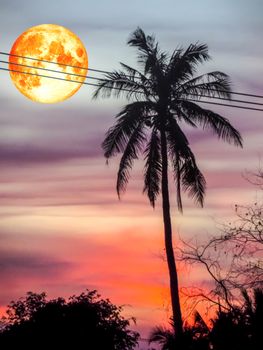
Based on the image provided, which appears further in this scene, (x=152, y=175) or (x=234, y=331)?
(x=152, y=175)

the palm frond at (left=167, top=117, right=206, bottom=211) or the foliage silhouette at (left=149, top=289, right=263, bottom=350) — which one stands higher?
the palm frond at (left=167, top=117, right=206, bottom=211)

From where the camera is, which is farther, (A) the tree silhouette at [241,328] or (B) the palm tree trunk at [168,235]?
(B) the palm tree trunk at [168,235]

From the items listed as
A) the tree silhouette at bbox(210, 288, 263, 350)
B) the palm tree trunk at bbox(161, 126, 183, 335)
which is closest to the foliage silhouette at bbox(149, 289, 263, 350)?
the tree silhouette at bbox(210, 288, 263, 350)

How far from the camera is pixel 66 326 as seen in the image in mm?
31078

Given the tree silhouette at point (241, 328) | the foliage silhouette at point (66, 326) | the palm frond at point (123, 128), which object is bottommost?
the tree silhouette at point (241, 328)

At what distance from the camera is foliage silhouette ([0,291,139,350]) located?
101 ft

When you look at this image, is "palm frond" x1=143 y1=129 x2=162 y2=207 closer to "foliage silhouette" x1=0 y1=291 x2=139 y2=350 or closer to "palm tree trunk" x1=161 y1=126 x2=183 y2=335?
"palm tree trunk" x1=161 y1=126 x2=183 y2=335

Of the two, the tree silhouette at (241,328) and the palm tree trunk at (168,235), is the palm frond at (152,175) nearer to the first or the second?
the palm tree trunk at (168,235)

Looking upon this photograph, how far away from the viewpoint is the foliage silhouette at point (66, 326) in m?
30.7

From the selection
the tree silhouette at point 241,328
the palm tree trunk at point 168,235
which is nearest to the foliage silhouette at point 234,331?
the tree silhouette at point 241,328

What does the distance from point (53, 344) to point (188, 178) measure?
10606 mm

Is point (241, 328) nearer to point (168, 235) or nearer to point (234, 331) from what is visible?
point (234, 331)

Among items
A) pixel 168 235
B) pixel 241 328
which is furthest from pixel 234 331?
pixel 168 235

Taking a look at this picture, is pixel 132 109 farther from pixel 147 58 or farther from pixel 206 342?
pixel 206 342
